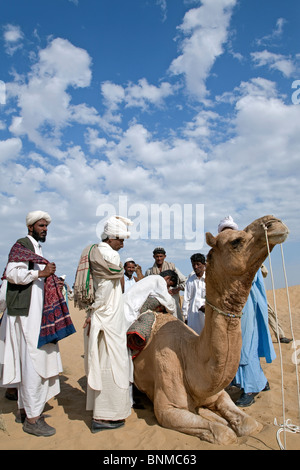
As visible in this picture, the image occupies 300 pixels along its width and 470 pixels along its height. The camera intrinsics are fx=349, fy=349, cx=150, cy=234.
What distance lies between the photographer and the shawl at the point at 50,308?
13.8 feet

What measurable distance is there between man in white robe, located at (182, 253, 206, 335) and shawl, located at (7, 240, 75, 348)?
9.39 ft

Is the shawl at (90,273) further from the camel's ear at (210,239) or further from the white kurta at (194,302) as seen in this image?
the white kurta at (194,302)

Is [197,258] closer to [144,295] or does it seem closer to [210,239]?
[144,295]

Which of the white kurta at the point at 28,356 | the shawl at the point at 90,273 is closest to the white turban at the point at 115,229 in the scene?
the shawl at the point at 90,273

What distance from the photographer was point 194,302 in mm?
6672

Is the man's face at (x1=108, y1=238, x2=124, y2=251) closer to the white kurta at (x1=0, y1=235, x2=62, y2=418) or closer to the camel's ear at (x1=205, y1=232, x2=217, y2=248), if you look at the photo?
the white kurta at (x1=0, y1=235, x2=62, y2=418)

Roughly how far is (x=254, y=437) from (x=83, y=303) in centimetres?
233

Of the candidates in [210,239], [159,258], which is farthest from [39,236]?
[159,258]

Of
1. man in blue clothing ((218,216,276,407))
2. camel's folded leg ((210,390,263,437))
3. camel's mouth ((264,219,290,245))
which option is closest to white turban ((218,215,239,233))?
man in blue clothing ((218,216,276,407))

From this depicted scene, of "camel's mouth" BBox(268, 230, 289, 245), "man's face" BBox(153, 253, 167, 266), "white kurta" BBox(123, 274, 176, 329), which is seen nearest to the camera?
"camel's mouth" BBox(268, 230, 289, 245)

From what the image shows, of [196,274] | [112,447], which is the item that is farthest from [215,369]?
[196,274]

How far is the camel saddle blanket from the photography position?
455cm
